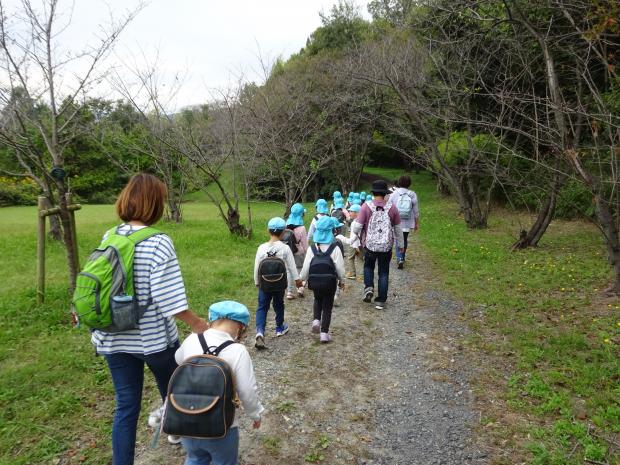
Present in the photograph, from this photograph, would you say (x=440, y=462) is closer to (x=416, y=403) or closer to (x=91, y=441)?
(x=416, y=403)

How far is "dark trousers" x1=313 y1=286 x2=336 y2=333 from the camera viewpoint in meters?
4.73

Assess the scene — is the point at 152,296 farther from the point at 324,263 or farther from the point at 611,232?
the point at 611,232

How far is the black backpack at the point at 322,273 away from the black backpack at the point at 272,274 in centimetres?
33

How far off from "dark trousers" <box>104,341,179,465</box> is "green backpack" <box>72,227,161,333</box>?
0.80ft

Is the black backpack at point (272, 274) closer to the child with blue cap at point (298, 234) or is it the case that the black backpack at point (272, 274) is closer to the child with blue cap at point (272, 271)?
the child with blue cap at point (272, 271)

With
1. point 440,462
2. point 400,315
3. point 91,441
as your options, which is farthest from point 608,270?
point 91,441

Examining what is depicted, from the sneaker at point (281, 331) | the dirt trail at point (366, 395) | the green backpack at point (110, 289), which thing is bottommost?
the dirt trail at point (366, 395)

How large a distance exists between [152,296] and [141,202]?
53 cm

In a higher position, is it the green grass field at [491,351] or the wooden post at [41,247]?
the wooden post at [41,247]

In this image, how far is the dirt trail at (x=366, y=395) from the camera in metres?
3.03

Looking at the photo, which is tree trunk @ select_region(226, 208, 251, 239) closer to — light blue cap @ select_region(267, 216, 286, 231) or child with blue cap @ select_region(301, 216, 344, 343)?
light blue cap @ select_region(267, 216, 286, 231)

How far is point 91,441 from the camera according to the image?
10.4 feet

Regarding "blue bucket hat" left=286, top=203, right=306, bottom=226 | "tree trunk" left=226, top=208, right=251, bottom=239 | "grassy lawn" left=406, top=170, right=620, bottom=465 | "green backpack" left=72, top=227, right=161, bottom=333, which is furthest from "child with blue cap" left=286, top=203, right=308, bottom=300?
"tree trunk" left=226, top=208, right=251, bottom=239

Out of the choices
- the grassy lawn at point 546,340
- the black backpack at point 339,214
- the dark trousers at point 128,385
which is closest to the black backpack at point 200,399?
the dark trousers at point 128,385
